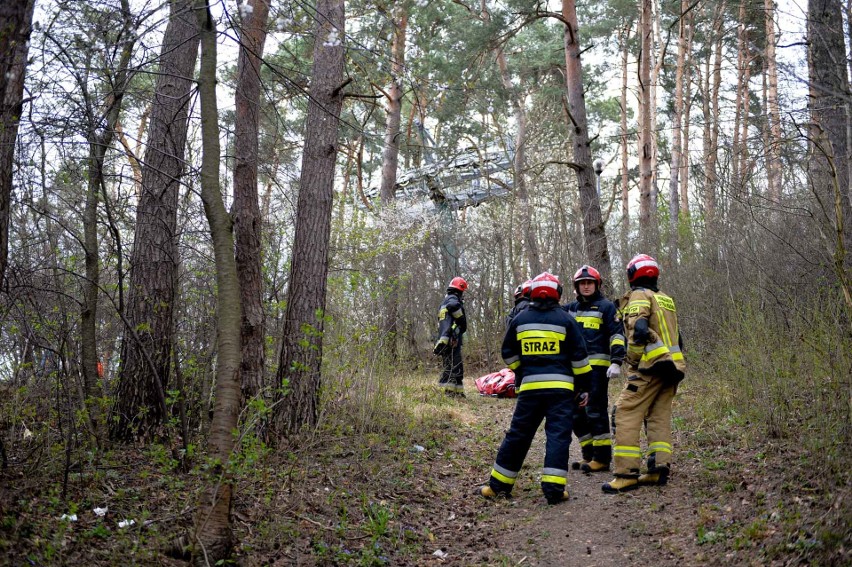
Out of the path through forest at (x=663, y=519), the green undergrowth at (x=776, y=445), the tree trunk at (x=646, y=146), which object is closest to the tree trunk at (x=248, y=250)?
the path through forest at (x=663, y=519)

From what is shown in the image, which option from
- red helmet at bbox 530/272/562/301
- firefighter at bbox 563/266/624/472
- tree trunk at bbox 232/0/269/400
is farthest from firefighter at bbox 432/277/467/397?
red helmet at bbox 530/272/562/301

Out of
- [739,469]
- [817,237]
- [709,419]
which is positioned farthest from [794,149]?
[739,469]

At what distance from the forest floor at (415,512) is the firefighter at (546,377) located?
0.38 metres

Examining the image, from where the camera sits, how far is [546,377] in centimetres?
675

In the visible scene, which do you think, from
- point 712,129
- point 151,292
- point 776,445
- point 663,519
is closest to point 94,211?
point 151,292

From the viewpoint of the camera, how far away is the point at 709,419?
8.65 m

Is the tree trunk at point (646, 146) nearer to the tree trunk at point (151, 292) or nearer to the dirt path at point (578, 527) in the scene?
the dirt path at point (578, 527)

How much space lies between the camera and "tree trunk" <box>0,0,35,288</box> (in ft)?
14.6

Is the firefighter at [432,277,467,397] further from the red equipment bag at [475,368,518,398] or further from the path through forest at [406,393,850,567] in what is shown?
the path through forest at [406,393,850,567]

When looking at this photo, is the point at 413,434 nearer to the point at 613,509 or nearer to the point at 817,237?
the point at 613,509

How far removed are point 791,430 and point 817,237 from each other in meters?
3.63

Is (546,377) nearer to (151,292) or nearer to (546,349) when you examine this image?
(546,349)

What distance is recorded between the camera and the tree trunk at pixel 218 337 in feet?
15.5

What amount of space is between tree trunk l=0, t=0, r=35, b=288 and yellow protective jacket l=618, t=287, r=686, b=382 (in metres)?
5.35
